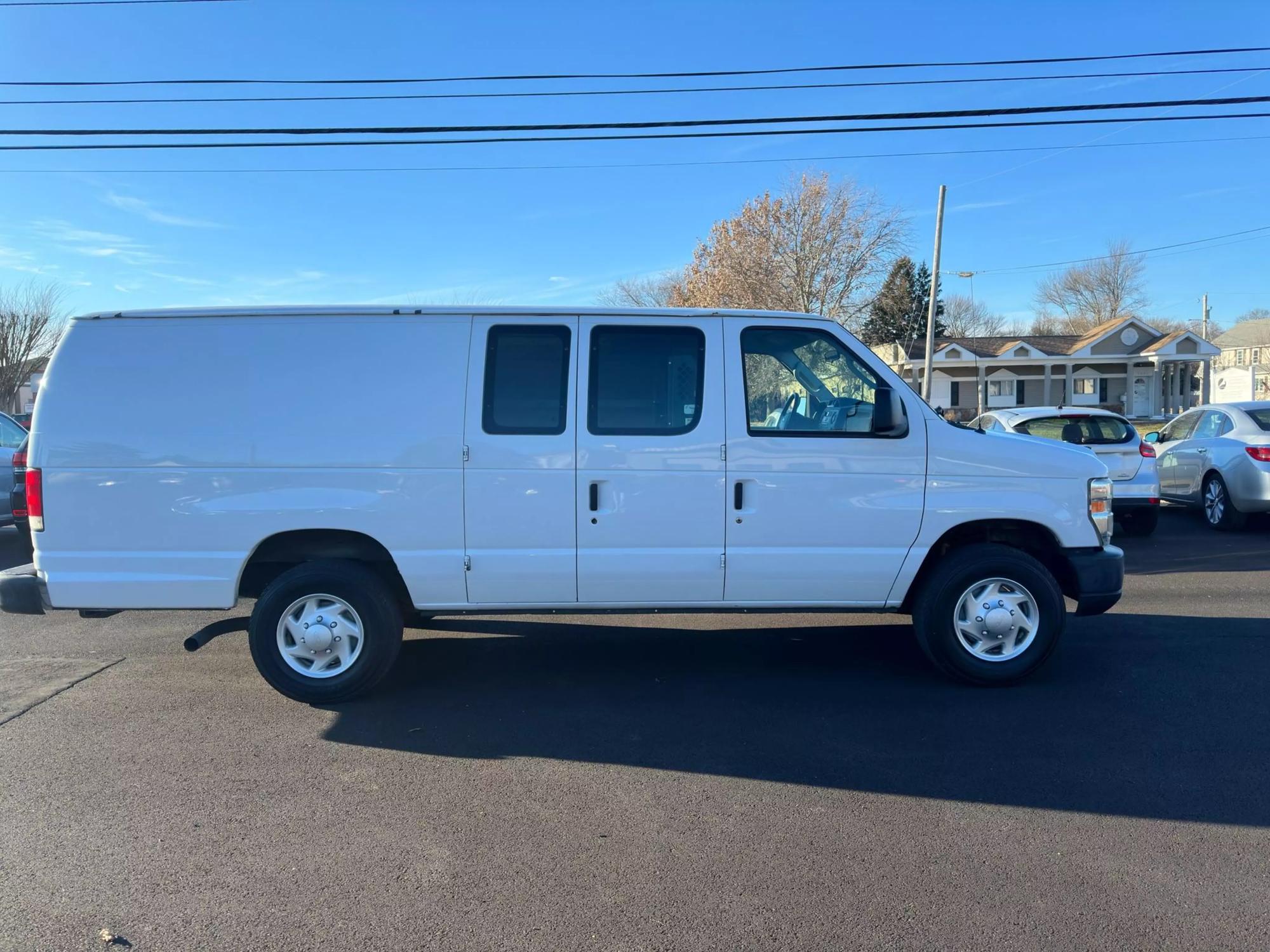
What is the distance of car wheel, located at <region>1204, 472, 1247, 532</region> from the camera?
1086 centimetres

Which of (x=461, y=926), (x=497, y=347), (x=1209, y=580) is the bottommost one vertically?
(x=461, y=926)

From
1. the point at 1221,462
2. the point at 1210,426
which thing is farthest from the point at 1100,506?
the point at 1210,426

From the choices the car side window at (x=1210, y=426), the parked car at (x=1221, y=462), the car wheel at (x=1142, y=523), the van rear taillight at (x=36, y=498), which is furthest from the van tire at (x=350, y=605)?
the car side window at (x=1210, y=426)

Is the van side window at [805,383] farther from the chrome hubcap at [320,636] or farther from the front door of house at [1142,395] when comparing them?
the front door of house at [1142,395]

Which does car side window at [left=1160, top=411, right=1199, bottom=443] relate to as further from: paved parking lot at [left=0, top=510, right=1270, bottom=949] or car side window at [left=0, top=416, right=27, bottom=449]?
car side window at [left=0, top=416, right=27, bottom=449]

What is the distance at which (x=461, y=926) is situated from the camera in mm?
3027

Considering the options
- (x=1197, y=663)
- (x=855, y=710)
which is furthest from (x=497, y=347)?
(x=1197, y=663)

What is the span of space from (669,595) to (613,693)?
708mm

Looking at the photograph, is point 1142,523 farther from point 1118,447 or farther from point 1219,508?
point 1118,447

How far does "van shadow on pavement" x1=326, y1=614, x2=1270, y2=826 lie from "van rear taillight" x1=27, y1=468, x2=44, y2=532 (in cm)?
191

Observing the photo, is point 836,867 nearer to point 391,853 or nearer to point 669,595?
point 391,853

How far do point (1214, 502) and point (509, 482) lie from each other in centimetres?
1001

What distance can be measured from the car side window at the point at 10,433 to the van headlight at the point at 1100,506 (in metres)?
11.4

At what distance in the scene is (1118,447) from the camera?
9852 mm
